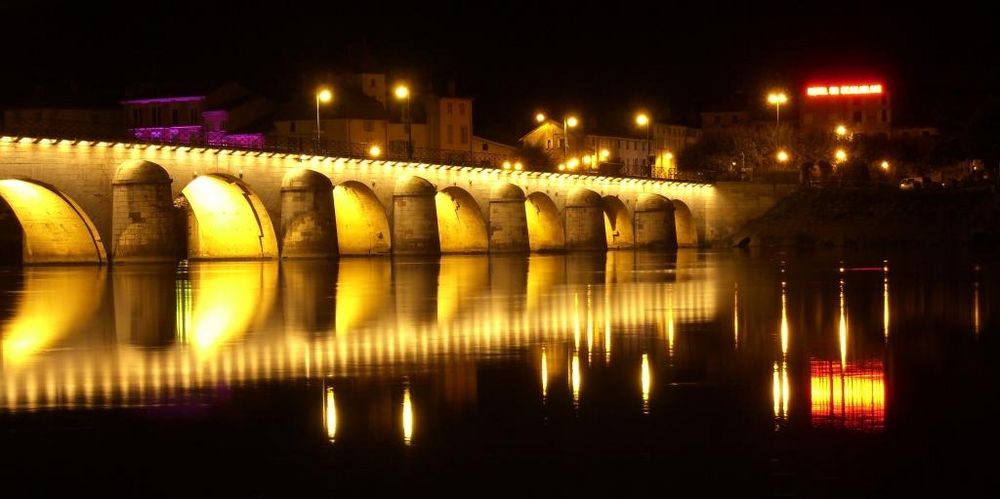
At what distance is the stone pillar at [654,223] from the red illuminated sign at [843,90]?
196 ft

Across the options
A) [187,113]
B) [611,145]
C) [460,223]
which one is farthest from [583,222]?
[611,145]

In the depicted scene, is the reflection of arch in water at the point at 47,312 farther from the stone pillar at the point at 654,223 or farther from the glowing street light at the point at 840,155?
the glowing street light at the point at 840,155

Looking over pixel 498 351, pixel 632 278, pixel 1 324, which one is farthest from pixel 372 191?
pixel 498 351

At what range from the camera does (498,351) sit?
20922mm

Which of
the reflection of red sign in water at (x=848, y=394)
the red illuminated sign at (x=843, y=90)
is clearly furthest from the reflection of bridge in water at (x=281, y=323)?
the red illuminated sign at (x=843, y=90)

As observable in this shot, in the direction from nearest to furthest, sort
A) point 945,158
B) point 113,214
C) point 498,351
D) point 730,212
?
point 498,351 < point 113,214 < point 945,158 < point 730,212

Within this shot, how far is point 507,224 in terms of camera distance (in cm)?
8725

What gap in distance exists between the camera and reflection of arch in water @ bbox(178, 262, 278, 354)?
77.6 feet

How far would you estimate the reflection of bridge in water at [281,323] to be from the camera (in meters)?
18.3

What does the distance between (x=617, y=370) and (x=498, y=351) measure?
2760 millimetres

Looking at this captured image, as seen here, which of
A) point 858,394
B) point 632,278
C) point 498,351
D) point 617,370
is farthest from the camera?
point 632,278

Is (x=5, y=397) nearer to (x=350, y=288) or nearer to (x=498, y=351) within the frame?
(x=498, y=351)

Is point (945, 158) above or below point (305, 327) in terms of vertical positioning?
above

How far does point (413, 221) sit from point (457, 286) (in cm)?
3783
